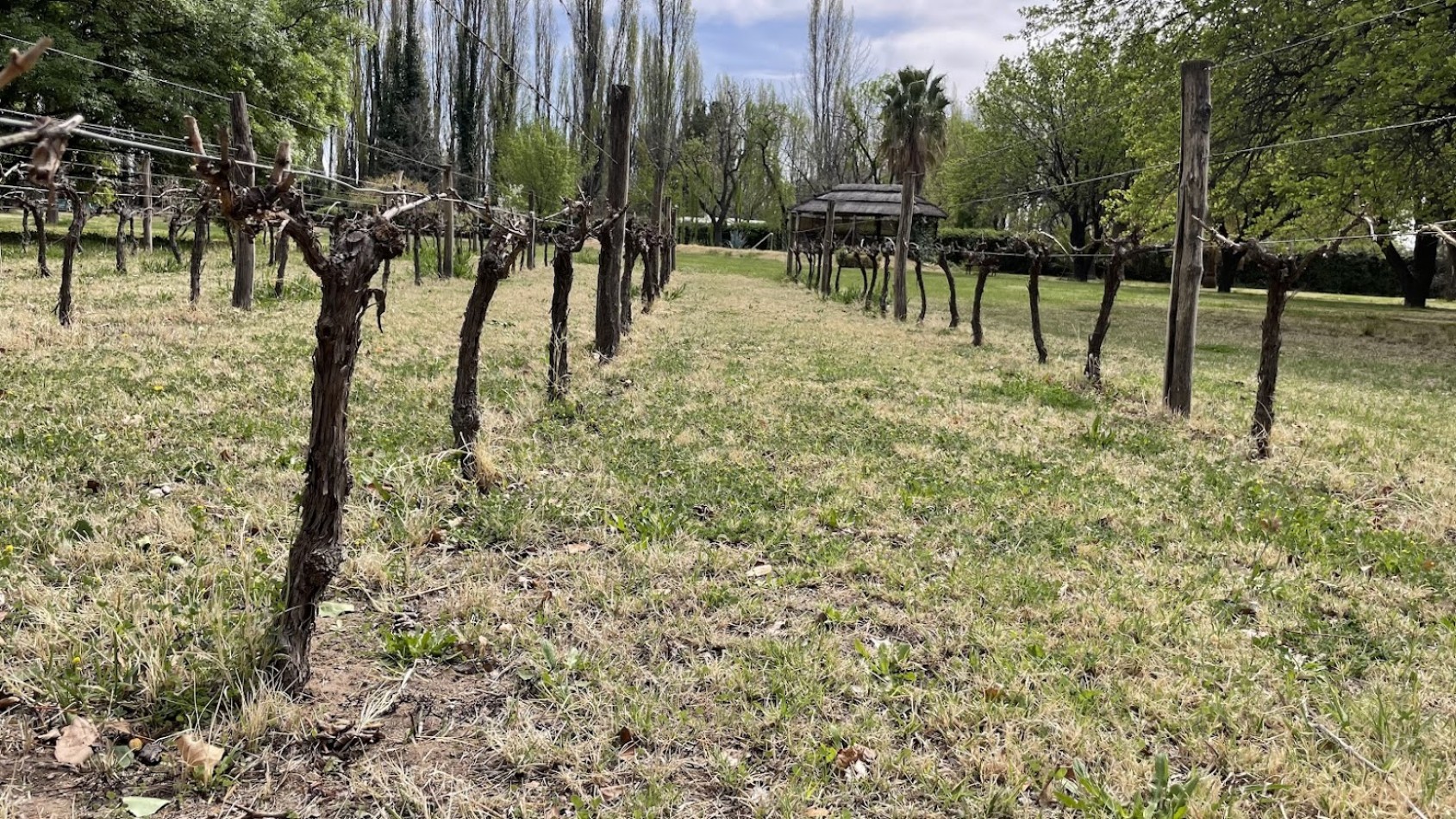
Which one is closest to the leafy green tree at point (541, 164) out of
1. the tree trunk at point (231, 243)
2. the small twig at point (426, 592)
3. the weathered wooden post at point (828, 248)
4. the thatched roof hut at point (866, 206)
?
the thatched roof hut at point (866, 206)

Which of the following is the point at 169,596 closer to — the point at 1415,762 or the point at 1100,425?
the point at 1415,762

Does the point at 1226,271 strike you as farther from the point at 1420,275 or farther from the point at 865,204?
the point at 865,204

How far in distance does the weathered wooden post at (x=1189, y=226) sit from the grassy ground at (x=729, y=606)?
591 mm

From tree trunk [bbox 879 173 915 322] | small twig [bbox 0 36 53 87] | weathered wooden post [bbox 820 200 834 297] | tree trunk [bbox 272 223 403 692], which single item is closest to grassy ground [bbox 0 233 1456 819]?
tree trunk [bbox 272 223 403 692]

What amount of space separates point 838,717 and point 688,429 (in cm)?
329

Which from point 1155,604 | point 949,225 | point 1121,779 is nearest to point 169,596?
point 1121,779

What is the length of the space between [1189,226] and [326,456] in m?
6.32

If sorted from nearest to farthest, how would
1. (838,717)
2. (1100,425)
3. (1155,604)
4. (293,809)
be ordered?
(293,809) → (838,717) → (1155,604) → (1100,425)

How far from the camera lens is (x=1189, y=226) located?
20.6 ft

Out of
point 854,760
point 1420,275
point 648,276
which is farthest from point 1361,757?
point 1420,275

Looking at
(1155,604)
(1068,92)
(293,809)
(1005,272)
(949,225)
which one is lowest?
(293,809)

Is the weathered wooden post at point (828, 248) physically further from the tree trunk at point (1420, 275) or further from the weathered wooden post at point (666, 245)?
the tree trunk at point (1420, 275)

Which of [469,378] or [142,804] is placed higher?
[469,378]

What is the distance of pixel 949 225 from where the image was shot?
45.4m
